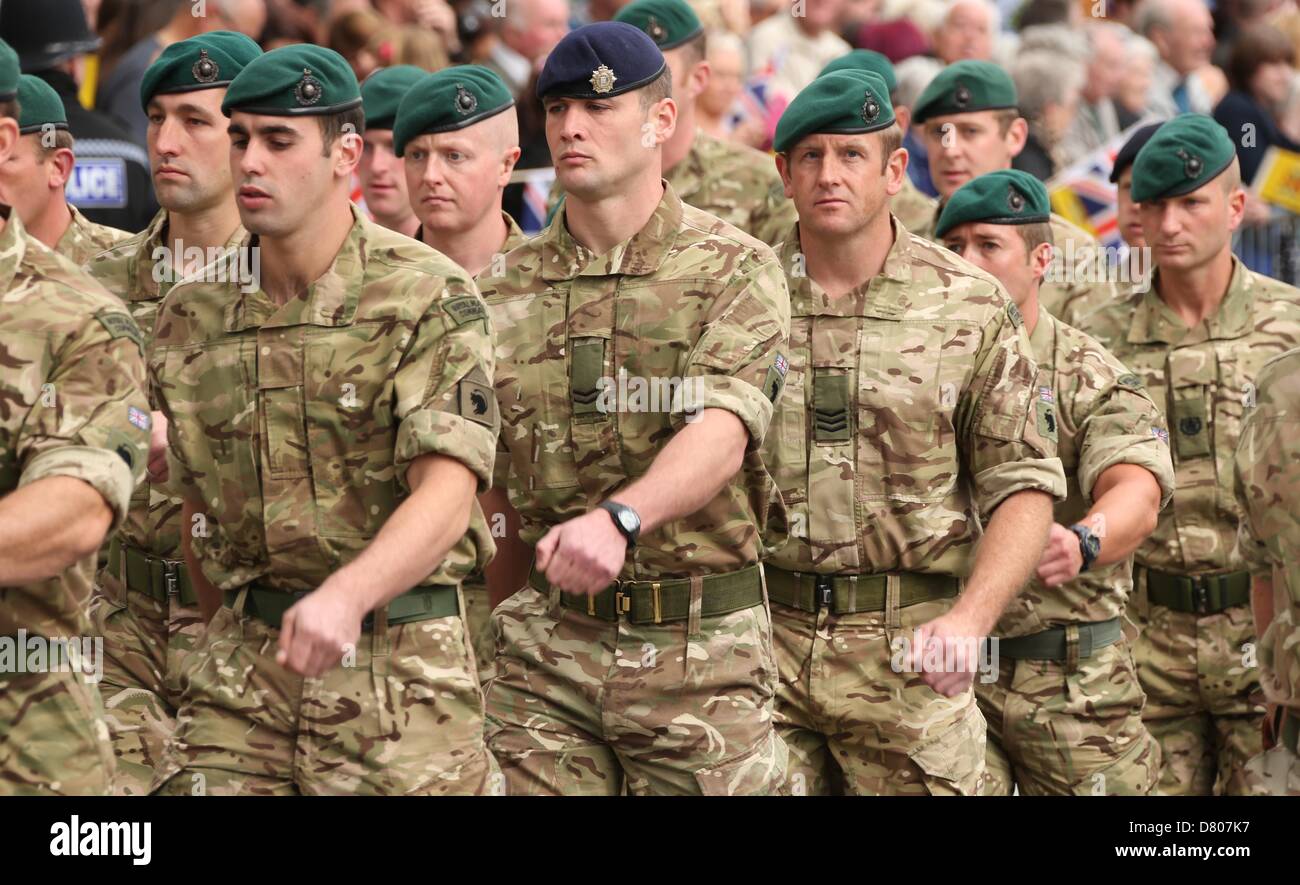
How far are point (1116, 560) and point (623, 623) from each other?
5.91 ft

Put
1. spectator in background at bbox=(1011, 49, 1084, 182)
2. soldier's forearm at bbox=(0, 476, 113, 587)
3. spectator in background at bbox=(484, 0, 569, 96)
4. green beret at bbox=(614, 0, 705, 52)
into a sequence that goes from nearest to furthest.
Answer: soldier's forearm at bbox=(0, 476, 113, 587) < green beret at bbox=(614, 0, 705, 52) < spectator in background at bbox=(484, 0, 569, 96) < spectator in background at bbox=(1011, 49, 1084, 182)

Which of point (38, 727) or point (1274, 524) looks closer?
point (38, 727)

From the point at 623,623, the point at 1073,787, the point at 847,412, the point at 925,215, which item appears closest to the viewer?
the point at 623,623

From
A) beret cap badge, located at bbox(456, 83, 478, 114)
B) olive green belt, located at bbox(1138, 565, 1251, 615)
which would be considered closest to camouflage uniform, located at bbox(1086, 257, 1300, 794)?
olive green belt, located at bbox(1138, 565, 1251, 615)

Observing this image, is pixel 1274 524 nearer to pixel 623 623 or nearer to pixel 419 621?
pixel 623 623

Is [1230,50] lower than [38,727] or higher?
higher

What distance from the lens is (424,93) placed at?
7.95 metres

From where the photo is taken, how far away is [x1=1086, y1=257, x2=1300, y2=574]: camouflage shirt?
8344mm

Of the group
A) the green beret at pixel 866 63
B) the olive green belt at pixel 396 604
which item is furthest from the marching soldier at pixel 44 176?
the green beret at pixel 866 63

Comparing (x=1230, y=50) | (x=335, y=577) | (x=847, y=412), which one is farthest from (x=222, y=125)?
(x=1230, y=50)

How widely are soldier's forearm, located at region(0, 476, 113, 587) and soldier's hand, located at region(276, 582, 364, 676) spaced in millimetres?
443

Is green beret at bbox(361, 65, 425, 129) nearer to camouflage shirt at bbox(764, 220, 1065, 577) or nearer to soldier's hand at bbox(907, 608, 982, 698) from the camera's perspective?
camouflage shirt at bbox(764, 220, 1065, 577)
